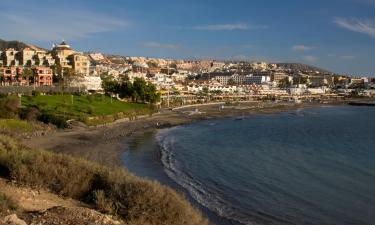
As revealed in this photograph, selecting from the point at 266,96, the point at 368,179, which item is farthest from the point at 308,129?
the point at 266,96

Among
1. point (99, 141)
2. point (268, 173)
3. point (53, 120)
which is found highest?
point (53, 120)

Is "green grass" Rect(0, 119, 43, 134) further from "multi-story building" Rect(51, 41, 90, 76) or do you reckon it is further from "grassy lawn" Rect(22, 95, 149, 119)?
"multi-story building" Rect(51, 41, 90, 76)

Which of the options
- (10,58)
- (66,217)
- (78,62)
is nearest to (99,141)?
(66,217)

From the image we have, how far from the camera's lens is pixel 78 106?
5672 cm

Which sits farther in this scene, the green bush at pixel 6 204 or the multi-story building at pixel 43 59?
the multi-story building at pixel 43 59

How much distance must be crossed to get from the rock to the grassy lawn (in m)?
40.2

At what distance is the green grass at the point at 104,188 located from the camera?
1118 cm

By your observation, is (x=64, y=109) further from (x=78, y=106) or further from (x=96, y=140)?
(x=96, y=140)

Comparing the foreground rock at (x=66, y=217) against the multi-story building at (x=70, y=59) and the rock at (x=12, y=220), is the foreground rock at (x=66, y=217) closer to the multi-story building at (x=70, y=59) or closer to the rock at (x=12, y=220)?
→ the rock at (x=12, y=220)

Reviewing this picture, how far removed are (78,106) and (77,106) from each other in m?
0.18

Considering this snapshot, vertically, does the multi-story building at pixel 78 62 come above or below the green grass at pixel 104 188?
above

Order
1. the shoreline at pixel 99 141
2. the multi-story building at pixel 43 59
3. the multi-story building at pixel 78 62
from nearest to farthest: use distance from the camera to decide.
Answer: the shoreline at pixel 99 141
the multi-story building at pixel 43 59
the multi-story building at pixel 78 62

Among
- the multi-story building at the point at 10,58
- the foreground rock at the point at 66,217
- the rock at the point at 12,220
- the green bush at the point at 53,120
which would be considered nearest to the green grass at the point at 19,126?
the green bush at the point at 53,120

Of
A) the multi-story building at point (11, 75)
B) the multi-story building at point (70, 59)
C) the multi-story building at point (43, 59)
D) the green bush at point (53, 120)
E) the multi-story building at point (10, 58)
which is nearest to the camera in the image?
the green bush at point (53, 120)
